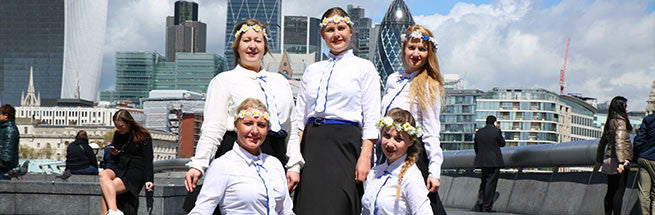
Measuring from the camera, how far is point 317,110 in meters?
4.65

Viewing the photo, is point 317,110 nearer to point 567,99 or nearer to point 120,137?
point 120,137

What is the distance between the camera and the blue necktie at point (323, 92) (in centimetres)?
466

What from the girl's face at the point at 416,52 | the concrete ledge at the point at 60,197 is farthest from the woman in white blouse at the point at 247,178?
the concrete ledge at the point at 60,197

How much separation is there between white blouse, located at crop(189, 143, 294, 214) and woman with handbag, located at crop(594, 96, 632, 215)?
205 inches

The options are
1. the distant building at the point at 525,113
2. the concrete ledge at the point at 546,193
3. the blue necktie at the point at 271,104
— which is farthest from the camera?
the distant building at the point at 525,113

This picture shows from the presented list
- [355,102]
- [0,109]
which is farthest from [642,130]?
[0,109]

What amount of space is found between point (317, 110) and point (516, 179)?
25.9ft

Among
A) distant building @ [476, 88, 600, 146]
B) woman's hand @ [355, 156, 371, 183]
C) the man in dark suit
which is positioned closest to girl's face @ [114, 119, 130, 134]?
woman's hand @ [355, 156, 371, 183]

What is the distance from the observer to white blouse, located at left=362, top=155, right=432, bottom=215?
4.28 meters

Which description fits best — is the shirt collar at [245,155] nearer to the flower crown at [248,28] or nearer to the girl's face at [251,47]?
the girl's face at [251,47]

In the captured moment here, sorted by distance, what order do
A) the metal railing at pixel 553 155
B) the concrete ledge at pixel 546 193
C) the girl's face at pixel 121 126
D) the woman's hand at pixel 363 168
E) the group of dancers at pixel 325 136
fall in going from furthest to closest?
the metal railing at pixel 553 155, the concrete ledge at pixel 546 193, the girl's face at pixel 121 126, the woman's hand at pixel 363 168, the group of dancers at pixel 325 136

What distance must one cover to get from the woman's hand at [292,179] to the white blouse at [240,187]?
0.18 meters

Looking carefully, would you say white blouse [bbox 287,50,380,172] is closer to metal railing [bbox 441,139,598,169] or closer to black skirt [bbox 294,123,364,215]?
black skirt [bbox 294,123,364,215]

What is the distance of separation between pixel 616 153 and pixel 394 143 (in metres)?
4.78
